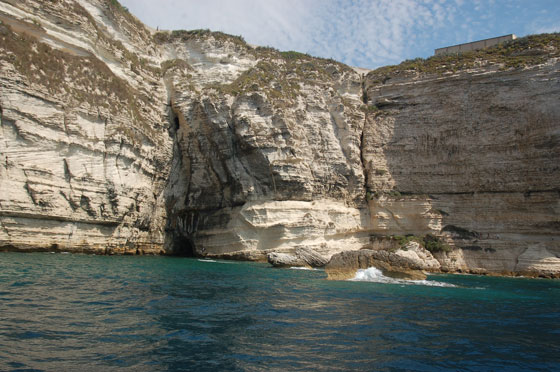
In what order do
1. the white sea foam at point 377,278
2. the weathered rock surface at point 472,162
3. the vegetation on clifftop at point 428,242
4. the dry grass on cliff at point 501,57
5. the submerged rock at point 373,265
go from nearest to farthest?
the white sea foam at point 377,278
the submerged rock at point 373,265
the weathered rock surface at point 472,162
the vegetation on clifftop at point 428,242
the dry grass on cliff at point 501,57

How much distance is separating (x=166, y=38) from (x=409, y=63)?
2607 centimetres

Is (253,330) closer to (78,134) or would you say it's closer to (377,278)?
(377,278)

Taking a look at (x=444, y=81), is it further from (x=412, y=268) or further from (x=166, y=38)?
(x=166, y=38)

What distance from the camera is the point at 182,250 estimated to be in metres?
37.6

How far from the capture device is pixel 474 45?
131 feet

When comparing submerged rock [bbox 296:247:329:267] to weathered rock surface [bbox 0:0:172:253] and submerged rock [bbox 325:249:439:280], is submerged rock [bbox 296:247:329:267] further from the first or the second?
weathered rock surface [bbox 0:0:172:253]

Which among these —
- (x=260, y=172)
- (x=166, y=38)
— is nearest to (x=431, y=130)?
(x=260, y=172)

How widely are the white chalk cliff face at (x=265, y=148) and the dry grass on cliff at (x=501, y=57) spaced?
18.4 inches

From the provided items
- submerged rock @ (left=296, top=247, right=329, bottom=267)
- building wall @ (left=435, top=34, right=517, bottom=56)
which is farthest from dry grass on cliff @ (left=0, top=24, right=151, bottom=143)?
building wall @ (left=435, top=34, right=517, bottom=56)

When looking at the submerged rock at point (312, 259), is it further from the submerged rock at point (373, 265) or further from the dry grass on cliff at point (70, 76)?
the dry grass on cliff at point (70, 76)

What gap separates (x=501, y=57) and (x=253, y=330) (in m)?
37.1

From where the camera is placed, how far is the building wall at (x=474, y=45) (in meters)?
38.5

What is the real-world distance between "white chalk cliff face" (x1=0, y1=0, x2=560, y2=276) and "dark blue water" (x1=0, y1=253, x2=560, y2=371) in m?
16.7

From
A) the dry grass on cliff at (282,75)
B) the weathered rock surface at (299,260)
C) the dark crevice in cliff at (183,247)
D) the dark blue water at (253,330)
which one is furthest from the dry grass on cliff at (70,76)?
the dark blue water at (253,330)
